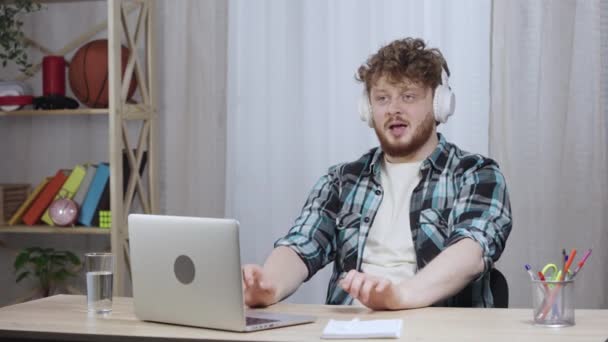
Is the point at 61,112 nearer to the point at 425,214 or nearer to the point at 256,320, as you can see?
the point at 425,214

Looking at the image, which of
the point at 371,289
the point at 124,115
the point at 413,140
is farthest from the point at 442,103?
the point at 124,115

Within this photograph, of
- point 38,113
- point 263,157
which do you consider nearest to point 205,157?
point 263,157

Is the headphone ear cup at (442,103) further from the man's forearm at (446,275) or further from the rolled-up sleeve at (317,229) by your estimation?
the man's forearm at (446,275)

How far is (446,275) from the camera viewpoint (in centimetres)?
225

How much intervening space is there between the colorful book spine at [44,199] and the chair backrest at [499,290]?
2219mm

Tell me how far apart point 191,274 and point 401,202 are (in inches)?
35.8

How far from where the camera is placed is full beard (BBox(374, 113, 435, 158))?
2666 mm

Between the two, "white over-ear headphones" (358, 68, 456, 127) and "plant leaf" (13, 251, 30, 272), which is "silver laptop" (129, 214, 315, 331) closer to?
"white over-ear headphones" (358, 68, 456, 127)

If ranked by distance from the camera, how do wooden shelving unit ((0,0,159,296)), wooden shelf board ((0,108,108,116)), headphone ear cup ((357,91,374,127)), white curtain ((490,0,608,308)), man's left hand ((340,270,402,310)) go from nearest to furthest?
man's left hand ((340,270,402,310))
headphone ear cup ((357,91,374,127))
white curtain ((490,0,608,308))
wooden shelving unit ((0,0,159,296))
wooden shelf board ((0,108,108,116))

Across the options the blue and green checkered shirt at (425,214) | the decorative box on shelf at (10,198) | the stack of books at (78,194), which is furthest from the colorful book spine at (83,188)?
the blue and green checkered shirt at (425,214)

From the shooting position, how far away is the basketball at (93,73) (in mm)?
3973

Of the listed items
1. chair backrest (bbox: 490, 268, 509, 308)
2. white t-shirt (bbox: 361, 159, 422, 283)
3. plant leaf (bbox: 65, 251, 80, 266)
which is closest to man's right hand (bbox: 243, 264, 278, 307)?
white t-shirt (bbox: 361, 159, 422, 283)

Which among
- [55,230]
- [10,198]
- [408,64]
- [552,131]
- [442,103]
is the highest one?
[408,64]

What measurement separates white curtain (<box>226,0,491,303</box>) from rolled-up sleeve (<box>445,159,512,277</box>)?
1232 mm
